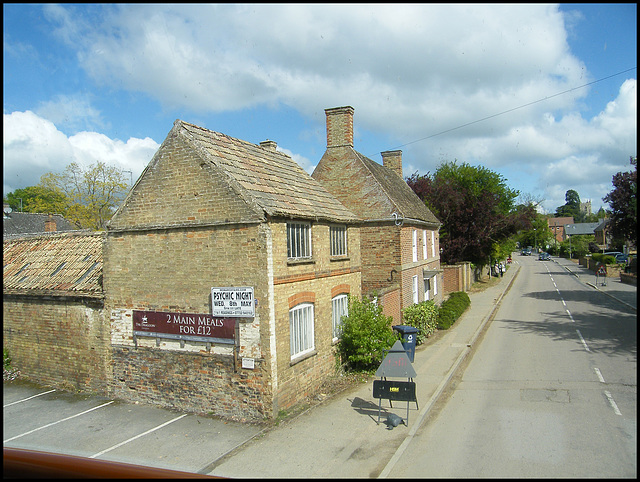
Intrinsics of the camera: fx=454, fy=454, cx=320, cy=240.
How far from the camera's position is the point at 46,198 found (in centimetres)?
5369

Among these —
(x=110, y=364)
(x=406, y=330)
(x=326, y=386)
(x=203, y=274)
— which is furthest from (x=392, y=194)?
(x=110, y=364)

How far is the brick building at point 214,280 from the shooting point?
10539 mm

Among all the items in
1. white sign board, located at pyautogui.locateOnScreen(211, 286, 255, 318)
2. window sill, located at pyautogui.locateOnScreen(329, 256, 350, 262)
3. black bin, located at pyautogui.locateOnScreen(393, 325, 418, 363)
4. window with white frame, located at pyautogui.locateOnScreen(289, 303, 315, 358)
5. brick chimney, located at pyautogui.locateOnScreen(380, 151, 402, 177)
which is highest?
brick chimney, located at pyautogui.locateOnScreen(380, 151, 402, 177)

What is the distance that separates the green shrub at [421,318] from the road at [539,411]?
2.37m

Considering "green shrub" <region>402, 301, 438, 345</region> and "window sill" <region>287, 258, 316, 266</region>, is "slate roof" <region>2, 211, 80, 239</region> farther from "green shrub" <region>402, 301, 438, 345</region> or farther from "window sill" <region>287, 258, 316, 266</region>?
"window sill" <region>287, 258, 316, 266</region>

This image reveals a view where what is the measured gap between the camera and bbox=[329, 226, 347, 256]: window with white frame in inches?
551

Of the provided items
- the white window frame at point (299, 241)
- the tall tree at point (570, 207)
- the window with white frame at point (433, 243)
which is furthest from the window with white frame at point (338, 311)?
the tall tree at point (570, 207)

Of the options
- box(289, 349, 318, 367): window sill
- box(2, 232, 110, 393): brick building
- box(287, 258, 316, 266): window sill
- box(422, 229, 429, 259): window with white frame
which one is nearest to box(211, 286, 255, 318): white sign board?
box(287, 258, 316, 266): window sill

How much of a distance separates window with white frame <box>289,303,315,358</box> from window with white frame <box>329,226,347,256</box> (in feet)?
7.82

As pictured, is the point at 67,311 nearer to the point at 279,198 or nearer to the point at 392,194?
the point at 279,198

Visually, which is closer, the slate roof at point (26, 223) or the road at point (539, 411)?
the road at point (539, 411)

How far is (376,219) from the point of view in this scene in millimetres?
19906

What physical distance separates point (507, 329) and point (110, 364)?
17.1 metres

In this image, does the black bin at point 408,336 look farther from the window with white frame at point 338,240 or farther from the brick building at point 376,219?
the window with white frame at point 338,240
